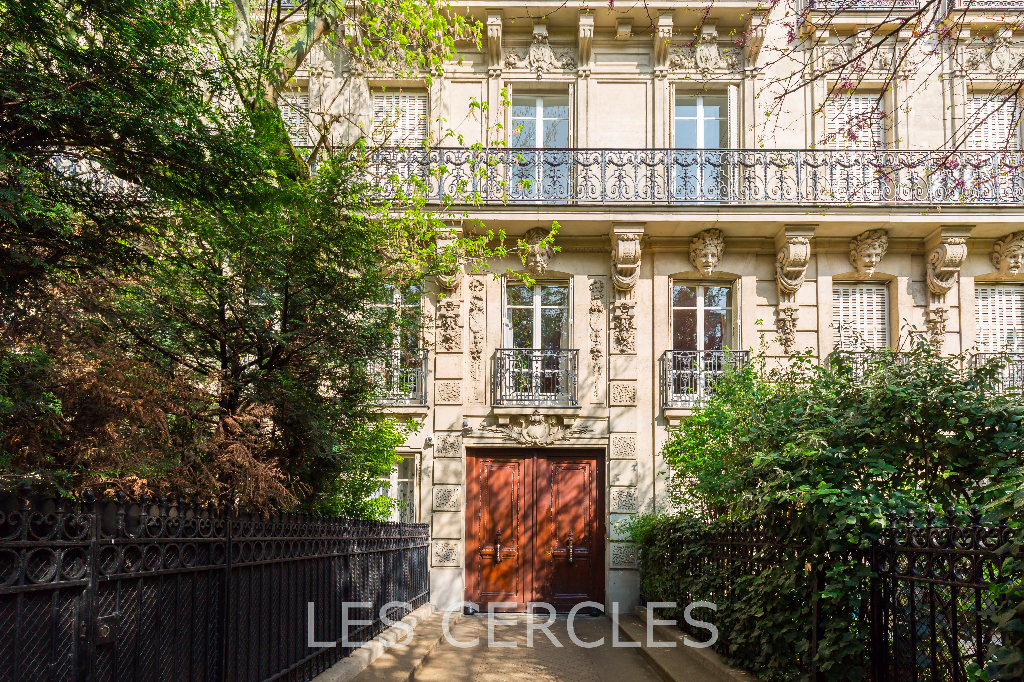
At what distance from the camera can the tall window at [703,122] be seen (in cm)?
1581

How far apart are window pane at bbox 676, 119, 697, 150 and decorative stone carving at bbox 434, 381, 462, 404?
674 centimetres

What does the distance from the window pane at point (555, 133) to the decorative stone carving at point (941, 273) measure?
293 inches

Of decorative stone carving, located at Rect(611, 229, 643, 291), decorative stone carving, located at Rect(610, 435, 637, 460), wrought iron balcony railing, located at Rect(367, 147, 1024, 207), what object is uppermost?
wrought iron balcony railing, located at Rect(367, 147, 1024, 207)

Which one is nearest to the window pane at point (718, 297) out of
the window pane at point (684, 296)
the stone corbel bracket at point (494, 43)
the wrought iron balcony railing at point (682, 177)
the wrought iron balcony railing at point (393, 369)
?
the window pane at point (684, 296)

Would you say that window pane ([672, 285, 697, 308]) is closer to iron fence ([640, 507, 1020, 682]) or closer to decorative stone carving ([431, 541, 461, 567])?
decorative stone carving ([431, 541, 461, 567])

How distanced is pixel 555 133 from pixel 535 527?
7974 mm

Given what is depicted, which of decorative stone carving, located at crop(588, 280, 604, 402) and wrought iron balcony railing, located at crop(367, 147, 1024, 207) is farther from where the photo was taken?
decorative stone carving, located at crop(588, 280, 604, 402)

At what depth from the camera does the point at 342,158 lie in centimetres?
850

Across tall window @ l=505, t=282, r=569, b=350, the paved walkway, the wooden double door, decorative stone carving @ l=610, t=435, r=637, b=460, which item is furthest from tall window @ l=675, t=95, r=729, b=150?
the paved walkway

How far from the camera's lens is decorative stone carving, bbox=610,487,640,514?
1436cm

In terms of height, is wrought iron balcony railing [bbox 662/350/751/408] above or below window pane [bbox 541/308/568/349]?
below

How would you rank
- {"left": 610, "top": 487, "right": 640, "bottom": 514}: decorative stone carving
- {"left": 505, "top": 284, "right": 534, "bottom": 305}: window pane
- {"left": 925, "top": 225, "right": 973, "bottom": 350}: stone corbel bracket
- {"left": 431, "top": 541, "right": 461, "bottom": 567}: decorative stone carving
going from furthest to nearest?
{"left": 505, "top": 284, "right": 534, "bottom": 305}: window pane
{"left": 925, "top": 225, "right": 973, "bottom": 350}: stone corbel bracket
{"left": 610, "top": 487, "right": 640, "bottom": 514}: decorative stone carving
{"left": 431, "top": 541, "right": 461, "bottom": 567}: decorative stone carving

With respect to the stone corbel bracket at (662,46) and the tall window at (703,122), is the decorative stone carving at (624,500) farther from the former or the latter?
the stone corbel bracket at (662,46)

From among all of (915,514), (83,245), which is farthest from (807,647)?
(83,245)
